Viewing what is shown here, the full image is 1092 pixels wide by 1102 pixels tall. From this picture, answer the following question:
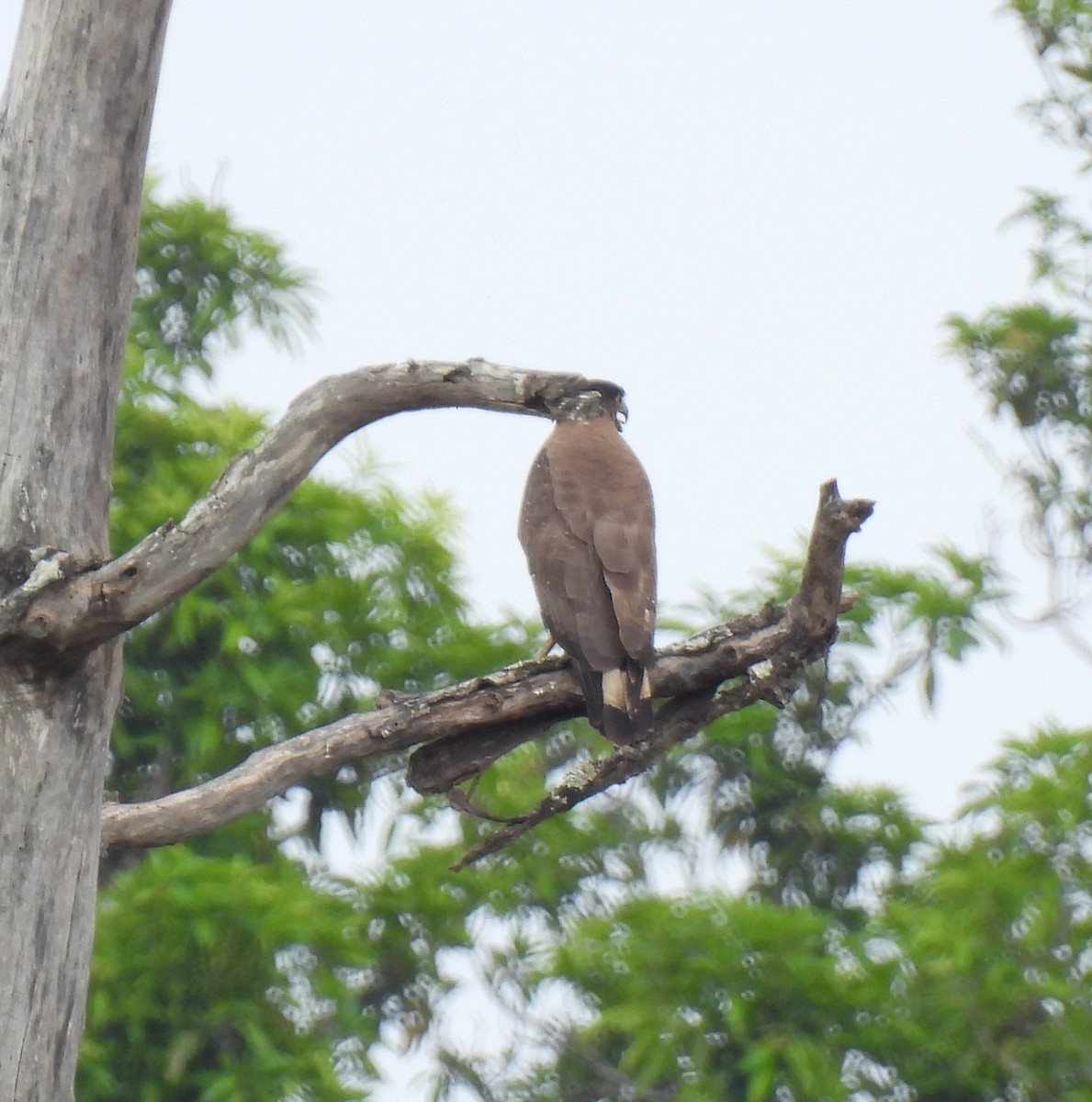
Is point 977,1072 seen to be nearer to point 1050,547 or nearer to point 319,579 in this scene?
point 1050,547

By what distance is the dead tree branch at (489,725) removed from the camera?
364 centimetres

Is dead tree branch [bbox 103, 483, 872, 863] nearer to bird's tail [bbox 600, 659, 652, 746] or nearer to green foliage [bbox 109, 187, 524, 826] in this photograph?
bird's tail [bbox 600, 659, 652, 746]

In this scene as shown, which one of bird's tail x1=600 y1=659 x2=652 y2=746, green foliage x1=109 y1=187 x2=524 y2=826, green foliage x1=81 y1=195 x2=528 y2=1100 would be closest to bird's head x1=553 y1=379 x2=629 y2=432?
bird's tail x1=600 y1=659 x2=652 y2=746

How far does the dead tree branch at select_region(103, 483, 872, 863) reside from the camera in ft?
11.9

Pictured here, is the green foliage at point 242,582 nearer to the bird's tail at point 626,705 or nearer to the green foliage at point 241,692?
the green foliage at point 241,692

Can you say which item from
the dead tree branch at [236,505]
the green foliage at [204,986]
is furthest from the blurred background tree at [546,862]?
the dead tree branch at [236,505]

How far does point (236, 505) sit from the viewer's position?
3.49 metres

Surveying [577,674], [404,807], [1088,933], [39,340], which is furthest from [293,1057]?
[39,340]

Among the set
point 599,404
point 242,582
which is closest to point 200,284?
point 242,582

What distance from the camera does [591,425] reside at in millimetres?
4703

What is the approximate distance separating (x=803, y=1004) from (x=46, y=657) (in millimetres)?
4729

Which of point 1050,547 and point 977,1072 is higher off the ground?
point 1050,547

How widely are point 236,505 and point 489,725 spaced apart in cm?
74

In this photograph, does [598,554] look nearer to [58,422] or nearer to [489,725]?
[489,725]
